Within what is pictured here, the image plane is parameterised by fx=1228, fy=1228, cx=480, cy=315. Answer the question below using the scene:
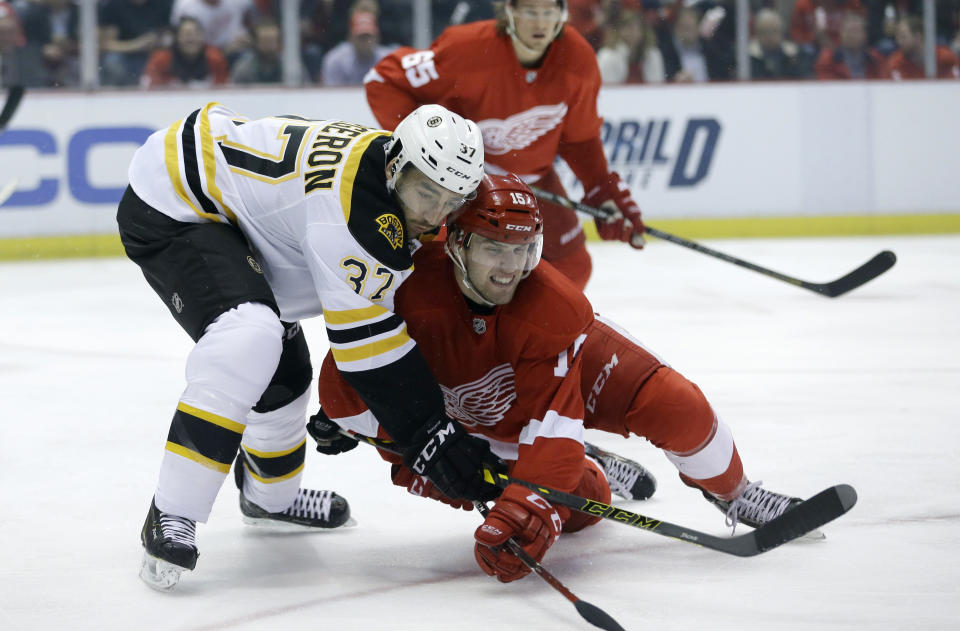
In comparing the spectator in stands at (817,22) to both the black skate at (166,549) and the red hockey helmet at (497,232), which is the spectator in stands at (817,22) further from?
the black skate at (166,549)

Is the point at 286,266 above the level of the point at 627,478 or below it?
above

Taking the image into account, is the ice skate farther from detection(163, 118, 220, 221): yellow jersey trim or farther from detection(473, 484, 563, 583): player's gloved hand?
detection(163, 118, 220, 221): yellow jersey trim

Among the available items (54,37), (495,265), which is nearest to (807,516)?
(495,265)

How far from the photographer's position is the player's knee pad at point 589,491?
2.29 meters

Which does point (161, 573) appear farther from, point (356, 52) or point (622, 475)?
point (356, 52)

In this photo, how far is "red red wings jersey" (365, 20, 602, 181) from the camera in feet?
11.3

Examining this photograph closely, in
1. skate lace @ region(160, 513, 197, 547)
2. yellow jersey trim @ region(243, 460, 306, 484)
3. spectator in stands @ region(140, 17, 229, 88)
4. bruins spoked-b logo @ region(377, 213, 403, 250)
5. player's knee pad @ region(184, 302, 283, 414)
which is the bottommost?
spectator in stands @ region(140, 17, 229, 88)

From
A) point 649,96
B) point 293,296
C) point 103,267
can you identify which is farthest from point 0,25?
point 293,296

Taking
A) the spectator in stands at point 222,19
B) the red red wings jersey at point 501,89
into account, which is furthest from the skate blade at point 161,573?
the spectator in stands at point 222,19

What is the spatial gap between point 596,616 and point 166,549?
724 millimetres

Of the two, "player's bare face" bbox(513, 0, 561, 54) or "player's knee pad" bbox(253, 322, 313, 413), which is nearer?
"player's knee pad" bbox(253, 322, 313, 413)

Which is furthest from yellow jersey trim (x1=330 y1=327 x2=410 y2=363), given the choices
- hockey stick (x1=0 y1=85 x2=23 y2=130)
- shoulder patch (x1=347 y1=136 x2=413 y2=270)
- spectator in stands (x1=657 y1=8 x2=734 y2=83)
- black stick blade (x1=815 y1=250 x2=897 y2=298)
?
spectator in stands (x1=657 y1=8 x2=734 y2=83)

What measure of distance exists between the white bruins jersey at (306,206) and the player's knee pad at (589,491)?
1.49 feet

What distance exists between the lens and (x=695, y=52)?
7469 millimetres
